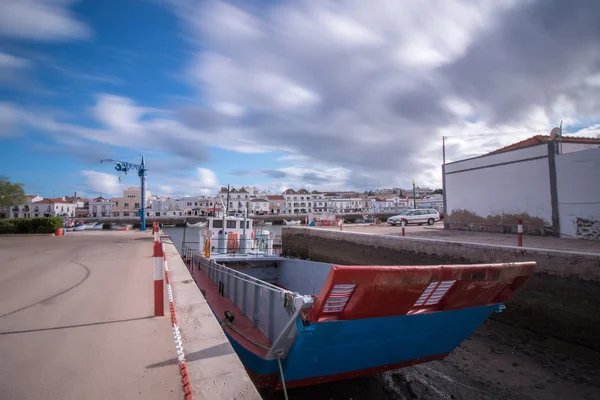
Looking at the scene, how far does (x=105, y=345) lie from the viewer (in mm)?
3561

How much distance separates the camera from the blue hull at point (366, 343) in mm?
3670

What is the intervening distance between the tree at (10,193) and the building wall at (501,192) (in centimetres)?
5053

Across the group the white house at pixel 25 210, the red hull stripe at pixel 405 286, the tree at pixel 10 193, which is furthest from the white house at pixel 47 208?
the red hull stripe at pixel 405 286

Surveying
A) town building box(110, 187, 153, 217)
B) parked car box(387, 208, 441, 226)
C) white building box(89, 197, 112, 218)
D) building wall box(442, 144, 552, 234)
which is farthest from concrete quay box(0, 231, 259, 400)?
white building box(89, 197, 112, 218)

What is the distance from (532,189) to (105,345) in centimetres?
1595

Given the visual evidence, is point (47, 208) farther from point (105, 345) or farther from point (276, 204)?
point (105, 345)

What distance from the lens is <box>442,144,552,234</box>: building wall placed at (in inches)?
530

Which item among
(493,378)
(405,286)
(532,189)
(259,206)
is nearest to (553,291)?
(493,378)

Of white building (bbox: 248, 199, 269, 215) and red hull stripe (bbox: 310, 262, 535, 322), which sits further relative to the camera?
Result: white building (bbox: 248, 199, 269, 215)

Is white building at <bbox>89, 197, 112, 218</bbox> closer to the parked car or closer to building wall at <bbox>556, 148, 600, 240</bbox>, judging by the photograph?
the parked car

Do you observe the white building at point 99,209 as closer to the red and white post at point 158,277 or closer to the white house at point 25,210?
the white house at point 25,210

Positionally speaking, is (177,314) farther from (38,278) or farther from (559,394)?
(559,394)

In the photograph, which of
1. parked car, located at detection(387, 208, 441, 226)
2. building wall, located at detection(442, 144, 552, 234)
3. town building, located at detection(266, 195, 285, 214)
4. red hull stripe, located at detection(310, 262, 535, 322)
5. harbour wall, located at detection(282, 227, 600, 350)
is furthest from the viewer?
town building, located at detection(266, 195, 285, 214)

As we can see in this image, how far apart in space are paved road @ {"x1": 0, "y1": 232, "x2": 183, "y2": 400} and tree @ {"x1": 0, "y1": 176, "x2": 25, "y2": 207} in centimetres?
4511
